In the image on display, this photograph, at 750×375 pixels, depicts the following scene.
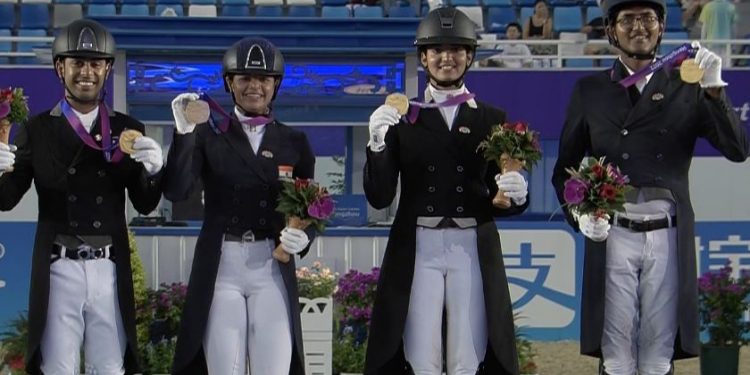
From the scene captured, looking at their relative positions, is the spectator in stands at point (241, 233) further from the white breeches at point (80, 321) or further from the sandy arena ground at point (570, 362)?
the sandy arena ground at point (570, 362)

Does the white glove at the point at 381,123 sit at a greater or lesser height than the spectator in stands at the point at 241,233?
greater

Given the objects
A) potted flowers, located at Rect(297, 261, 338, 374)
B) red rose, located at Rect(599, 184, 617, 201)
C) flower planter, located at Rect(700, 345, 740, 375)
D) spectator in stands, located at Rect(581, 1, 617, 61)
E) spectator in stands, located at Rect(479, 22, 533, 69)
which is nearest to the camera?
red rose, located at Rect(599, 184, 617, 201)

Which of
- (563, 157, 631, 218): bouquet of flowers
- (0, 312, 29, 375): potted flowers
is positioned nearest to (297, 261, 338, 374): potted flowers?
(0, 312, 29, 375): potted flowers

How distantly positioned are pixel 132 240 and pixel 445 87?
3.91 m

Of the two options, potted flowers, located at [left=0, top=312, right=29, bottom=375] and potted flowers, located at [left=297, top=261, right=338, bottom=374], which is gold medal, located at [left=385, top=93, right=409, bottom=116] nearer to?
potted flowers, located at [left=297, top=261, right=338, bottom=374]

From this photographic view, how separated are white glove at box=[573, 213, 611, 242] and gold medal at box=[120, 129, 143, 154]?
6.95 feet

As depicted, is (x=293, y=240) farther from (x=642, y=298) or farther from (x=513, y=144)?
(x=642, y=298)

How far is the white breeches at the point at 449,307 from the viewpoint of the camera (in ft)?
24.4

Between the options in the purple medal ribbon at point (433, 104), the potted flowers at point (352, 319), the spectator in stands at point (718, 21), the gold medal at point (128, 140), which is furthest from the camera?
the spectator in stands at point (718, 21)

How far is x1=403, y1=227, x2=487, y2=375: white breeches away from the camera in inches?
293

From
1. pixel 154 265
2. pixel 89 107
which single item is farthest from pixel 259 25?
pixel 89 107

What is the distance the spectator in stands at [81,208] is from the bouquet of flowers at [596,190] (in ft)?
6.44

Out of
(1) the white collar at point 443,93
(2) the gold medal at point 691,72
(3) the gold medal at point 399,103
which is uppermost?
(2) the gold medal at point 691,72

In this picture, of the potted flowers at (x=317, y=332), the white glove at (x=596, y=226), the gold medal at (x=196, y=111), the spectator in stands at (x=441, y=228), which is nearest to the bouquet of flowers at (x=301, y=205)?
the spectator in stands at (x=441, y=228)
